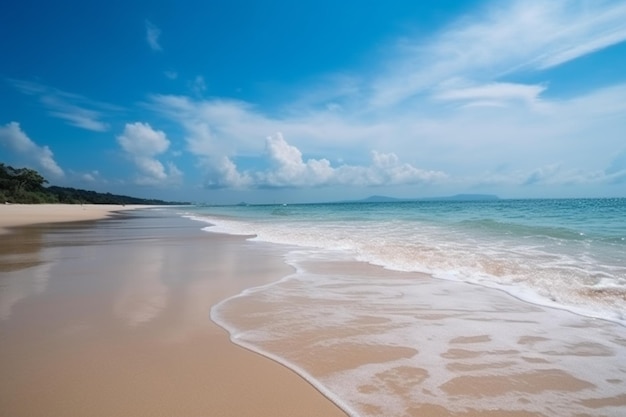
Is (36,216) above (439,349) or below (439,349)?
above

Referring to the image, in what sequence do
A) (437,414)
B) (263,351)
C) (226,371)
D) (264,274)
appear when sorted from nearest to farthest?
(437,414)
(226,371)
(263,351)
(264,274)

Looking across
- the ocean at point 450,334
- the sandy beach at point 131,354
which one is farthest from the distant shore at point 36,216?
the ocean at point 450,334

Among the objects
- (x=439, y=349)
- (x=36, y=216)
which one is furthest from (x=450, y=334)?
(x=36, y=216)

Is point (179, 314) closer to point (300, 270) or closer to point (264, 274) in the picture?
point (264, 274)

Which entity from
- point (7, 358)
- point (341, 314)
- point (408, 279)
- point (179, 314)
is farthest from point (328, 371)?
point (408, 279)

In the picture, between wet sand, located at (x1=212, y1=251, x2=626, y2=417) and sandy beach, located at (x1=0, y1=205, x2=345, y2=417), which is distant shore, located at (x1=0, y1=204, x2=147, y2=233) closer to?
sandy beach, located at (x1=0, y1=205, x2=345, y2=417)

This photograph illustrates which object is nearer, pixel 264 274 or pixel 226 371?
pixel 226 371

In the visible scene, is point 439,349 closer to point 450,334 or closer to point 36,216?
point 450,334

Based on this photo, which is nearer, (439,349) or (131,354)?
(131,354)

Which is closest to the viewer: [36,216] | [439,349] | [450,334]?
[439,349]

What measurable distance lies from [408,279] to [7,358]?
607 cm

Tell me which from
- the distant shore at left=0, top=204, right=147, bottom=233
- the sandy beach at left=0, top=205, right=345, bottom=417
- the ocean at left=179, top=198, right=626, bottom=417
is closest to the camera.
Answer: the sandy beach at left=0, top=205, right=345, bottom=417

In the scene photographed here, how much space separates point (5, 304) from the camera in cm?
509

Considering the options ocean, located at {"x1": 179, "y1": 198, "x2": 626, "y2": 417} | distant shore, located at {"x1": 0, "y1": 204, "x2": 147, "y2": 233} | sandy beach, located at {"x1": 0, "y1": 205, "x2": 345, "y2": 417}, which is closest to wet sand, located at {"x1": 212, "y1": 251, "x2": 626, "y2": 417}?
ocean, located at {"x1": 179, "y1": 198, "x2": 626, "y2": 417}
